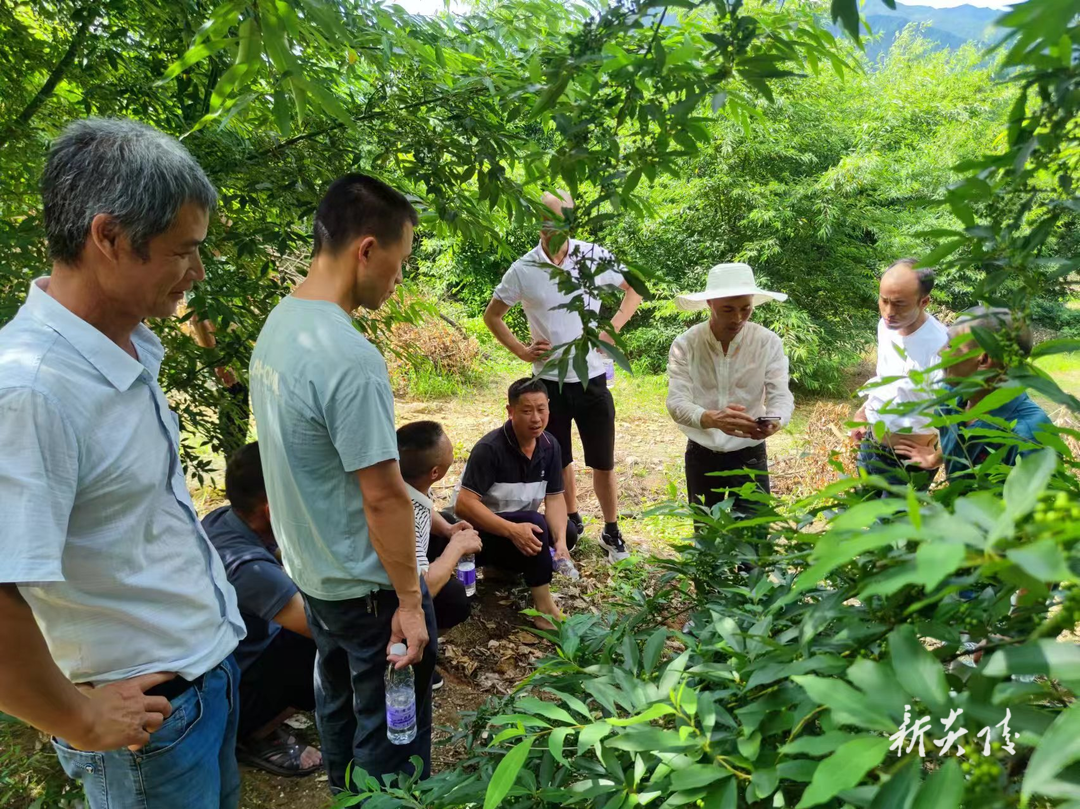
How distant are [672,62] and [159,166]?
0.89 m

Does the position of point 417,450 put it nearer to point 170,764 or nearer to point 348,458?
point 348,458

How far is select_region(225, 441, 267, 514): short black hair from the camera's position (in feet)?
7.96

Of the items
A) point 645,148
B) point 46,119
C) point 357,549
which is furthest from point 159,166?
point 46,119

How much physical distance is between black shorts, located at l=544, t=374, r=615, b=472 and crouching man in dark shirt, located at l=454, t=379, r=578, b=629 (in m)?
0.32

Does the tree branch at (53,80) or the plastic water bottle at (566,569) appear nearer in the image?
the tree branch at (53,80)

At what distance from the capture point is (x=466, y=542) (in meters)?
2.85

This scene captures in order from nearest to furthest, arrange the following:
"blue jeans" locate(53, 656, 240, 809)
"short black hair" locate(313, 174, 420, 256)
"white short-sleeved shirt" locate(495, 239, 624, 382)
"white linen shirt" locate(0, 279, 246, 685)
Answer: "white linen shirt" locate(0, 279, 246, 685), "blue jeans" locate(53, 656, 240, 809), "short black hair" locate(313, 174, 420, 256), "white short-sleeved shirt" locate(495, 239, 624, 382)

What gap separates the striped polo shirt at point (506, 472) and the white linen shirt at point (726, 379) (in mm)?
775

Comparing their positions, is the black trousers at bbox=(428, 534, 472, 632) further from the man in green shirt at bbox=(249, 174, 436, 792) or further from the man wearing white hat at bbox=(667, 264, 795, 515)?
the man wearing white hat at bbox=(667, 264, 795, 515)

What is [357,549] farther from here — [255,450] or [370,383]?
[255,450]

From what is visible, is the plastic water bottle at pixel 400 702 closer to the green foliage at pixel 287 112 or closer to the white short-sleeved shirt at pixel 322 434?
the white short-sleeved shirt at pixel 322 434

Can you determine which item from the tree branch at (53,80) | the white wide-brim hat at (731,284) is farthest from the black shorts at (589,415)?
the tree branch at (53,80)

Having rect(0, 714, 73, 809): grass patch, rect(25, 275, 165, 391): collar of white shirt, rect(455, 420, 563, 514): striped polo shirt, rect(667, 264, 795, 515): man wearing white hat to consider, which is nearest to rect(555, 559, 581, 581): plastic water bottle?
rect(455, 420, 563, 514): striped polo shirt

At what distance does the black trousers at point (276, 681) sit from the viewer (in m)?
Answer: 2.45
